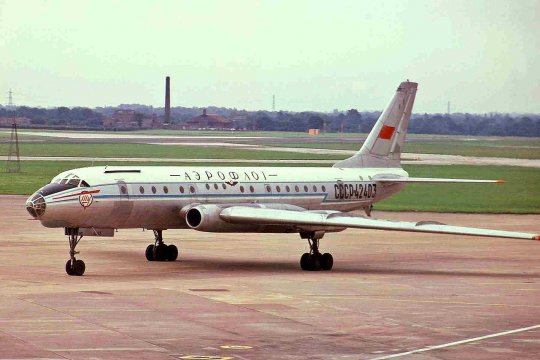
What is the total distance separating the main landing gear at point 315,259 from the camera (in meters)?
34.9

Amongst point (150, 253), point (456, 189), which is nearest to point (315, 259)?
point (150, 253)

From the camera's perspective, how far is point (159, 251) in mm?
36594

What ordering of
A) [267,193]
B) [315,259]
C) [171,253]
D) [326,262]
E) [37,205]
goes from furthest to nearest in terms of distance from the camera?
[267,193], [171,253], [326,262], [315,259], [37,205]

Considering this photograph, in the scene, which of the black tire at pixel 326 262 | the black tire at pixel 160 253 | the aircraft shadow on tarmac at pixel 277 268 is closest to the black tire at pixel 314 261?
the black tire at pixel 326 262

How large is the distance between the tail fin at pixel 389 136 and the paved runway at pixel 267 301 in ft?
9.45

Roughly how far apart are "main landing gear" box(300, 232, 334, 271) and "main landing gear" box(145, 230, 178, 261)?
407 cm

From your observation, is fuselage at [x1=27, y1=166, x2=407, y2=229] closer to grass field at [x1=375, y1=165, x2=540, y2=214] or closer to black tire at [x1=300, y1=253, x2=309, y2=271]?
black tire at [x1=300, y1=253, x2=309, y2=271]

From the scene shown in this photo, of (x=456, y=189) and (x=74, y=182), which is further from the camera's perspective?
(x=456, y=189)

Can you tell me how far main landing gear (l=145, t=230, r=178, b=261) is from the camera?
3656cm

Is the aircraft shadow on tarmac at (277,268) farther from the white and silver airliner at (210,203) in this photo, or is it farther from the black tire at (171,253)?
the white and silver airliner at (210,203)

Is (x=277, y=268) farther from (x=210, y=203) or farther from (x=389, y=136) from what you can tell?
(x=389, y=136)

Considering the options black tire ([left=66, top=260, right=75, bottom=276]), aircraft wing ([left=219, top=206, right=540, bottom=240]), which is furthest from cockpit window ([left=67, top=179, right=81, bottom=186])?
aircraft wing ([left=219, top=206, right=540, bottom=240])

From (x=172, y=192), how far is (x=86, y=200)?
302 centimetres

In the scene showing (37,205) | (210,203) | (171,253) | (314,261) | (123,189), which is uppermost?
(123,189)
